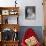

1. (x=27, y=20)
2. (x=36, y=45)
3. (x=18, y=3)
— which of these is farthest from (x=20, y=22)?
(x=36, y=45)

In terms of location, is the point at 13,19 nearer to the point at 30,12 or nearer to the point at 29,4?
the point at 30,12

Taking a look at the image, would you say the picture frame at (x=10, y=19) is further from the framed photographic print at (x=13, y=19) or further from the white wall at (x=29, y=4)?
the white wall at (x=29, y=4)

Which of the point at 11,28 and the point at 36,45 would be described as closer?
the point at 36,45

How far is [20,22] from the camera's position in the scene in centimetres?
524

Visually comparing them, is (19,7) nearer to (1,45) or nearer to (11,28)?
(11,28)

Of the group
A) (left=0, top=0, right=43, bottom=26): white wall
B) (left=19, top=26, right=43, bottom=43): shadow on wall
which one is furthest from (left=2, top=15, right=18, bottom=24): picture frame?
(left=19, top=26, right=43, bottom=43): shadow on wall

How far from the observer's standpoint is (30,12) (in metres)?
5.25

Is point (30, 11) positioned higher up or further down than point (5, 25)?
higher up

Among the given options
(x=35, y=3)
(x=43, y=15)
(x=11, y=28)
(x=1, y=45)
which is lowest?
(x=1, y=45)

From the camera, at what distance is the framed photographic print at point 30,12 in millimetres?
5207

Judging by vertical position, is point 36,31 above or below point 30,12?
below

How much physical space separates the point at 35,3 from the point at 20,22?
83 cm

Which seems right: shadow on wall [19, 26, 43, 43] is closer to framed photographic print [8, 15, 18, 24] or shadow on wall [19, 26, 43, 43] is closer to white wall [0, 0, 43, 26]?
white wall [0, 0, 43, 26]

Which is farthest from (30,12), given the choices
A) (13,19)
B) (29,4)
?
(13,19)
